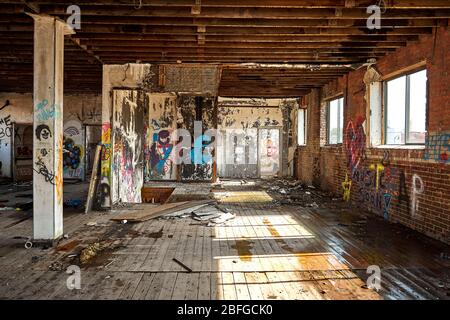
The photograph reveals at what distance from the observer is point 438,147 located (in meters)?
6.00

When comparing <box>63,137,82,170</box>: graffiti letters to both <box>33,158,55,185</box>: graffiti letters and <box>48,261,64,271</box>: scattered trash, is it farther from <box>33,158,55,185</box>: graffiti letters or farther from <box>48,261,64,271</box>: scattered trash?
<box>48,261,64,271</box>: scattered trash

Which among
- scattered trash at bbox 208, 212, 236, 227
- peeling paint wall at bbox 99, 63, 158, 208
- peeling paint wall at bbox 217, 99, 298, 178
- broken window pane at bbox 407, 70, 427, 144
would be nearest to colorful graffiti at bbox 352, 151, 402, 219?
broken window pane at bbox 407, 70, 427, 144

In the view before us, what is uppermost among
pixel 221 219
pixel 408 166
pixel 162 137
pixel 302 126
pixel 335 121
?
pixel 302 126

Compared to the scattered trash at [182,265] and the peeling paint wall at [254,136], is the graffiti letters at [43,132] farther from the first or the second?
the peeling paint wall at [254,136]

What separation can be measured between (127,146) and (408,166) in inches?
255

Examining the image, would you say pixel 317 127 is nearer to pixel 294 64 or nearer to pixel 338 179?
pixel 338 179

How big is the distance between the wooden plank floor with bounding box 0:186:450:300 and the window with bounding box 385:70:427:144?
176 centimetres

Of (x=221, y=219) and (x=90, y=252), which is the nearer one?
(x=90, y=252)

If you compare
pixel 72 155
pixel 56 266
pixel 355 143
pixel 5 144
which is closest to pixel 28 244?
pixel 56 266

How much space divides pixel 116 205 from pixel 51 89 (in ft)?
12.9

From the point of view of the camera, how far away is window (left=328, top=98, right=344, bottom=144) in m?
11.1

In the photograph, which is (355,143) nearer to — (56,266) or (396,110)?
(396,110)

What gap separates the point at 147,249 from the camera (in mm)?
5469

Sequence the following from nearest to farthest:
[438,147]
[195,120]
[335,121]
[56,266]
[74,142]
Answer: [56,266] → [438,147] → [335,121] → [195,120] → [74,142]
